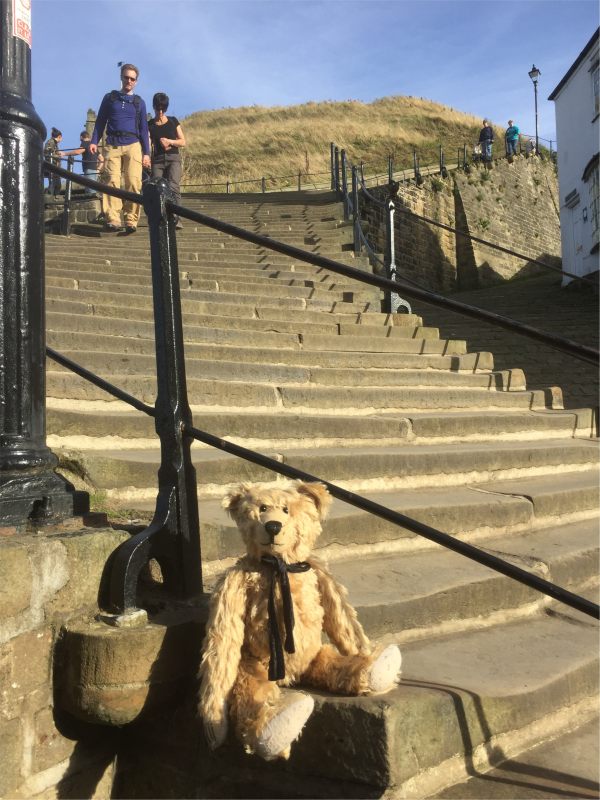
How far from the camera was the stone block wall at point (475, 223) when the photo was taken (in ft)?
74.7

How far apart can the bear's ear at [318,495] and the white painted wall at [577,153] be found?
711 inches

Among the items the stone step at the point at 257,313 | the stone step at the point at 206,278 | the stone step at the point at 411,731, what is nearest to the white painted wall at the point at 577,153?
the stone step at the point at 206,278

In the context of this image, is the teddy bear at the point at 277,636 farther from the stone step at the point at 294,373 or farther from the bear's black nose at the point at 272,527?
the stone step at the point at 294,373

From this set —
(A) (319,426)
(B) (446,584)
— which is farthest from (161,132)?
(B) (446,584)

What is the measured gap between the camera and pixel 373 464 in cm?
381

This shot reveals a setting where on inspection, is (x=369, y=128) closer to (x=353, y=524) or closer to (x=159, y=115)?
(x=159, y=115)

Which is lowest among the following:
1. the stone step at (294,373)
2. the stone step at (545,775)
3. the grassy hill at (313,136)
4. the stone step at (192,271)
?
the stone step at (545,775)

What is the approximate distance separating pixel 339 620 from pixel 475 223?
26.1m

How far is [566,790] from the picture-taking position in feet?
6.23

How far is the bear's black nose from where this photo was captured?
1.95 meters

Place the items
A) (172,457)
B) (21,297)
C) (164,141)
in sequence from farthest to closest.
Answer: (164,141) → (172,457) → (21,297)

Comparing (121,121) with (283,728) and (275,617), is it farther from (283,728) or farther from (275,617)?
(283,728)

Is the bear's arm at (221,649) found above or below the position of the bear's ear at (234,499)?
below

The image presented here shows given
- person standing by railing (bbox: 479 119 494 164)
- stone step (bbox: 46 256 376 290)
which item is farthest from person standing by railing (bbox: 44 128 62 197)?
person standing by railing (bbox: 479 119 494 164)
